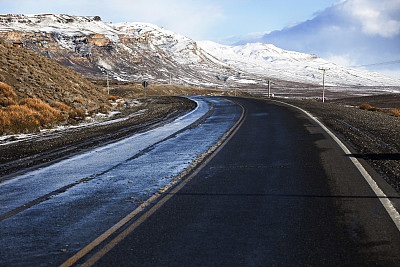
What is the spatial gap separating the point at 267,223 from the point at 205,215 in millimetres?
844

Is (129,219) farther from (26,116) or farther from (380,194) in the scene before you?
(26,116)

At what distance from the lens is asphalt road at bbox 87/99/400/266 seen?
3.78 metres

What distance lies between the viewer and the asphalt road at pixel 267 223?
12.4ft

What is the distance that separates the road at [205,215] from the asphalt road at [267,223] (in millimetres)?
12

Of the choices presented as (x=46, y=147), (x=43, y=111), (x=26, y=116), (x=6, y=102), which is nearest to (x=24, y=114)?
(x=26, y=116)

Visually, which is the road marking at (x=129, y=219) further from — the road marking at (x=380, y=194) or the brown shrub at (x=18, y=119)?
the brown shrub at (x=18, y=119)

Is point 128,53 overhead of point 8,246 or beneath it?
overhead

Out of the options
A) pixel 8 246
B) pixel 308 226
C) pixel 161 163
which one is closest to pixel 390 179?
pixel 308 226

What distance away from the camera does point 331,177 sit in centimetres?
695

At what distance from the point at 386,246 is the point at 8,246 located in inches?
163

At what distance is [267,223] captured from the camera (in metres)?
4.68

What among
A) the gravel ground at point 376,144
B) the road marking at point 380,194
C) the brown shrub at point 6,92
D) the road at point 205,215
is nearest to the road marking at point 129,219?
the road at point 205,215

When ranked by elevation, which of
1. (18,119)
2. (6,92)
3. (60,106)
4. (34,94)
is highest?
(6,92)

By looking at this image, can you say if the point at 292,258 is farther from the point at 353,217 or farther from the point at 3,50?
the point at 3,50
